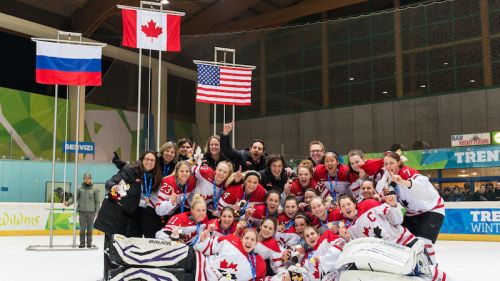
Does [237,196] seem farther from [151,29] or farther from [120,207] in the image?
[151,29]

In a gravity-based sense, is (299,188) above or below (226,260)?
above

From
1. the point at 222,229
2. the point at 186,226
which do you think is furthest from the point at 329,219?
the point at 186,226

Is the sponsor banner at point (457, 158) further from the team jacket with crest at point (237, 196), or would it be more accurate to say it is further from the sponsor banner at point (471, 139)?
the team jacket with crest at point (237, 196)

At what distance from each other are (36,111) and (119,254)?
1727 cm

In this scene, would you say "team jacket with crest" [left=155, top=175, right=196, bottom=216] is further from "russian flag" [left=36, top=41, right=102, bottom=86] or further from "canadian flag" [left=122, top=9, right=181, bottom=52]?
"russian flag" [left=36, top=41, right=102, bottom=86]

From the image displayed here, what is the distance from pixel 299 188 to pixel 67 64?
19.0 feet

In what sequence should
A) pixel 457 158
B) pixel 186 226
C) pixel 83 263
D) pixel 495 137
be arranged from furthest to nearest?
1. pixel 495 137
2. pixel 457 158
3. pixel 83 263
4. pixel 186 226

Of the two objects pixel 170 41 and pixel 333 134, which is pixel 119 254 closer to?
pixel 170 41

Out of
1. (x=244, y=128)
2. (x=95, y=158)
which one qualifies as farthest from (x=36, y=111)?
(x=244, y=128)

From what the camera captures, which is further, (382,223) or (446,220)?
(446,220)

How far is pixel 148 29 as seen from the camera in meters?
8.94

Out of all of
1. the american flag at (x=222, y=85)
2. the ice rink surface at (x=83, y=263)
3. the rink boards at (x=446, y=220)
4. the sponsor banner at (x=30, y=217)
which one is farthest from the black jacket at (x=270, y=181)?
the sponsor banner at (x=30, y=217)

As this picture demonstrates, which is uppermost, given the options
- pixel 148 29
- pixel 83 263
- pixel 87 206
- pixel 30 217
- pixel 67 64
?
pixel 148 29

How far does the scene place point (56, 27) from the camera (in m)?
21.5
